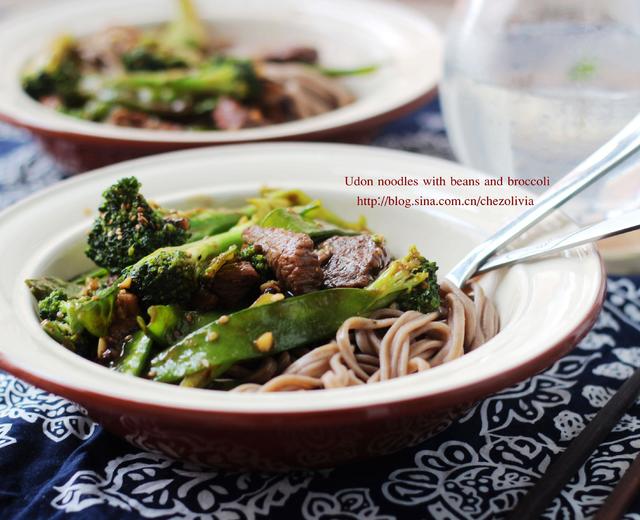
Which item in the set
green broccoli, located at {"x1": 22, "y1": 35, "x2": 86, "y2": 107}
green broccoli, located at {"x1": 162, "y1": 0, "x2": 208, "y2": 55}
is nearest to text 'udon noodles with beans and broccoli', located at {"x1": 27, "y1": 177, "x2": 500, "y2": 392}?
green broccoli, located at {"x1": 22, "y1": 35, "x2": 86, "y2": 107}

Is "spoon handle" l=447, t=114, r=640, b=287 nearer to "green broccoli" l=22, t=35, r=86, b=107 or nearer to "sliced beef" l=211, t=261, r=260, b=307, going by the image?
"sliced beef" l=211, t=261, r=260, b=307

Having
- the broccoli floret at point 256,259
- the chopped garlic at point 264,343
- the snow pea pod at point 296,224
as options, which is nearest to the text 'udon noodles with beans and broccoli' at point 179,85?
the snow pea pod at point 296,224

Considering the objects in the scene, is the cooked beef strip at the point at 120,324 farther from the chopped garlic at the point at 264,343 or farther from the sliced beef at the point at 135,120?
the sliced beef at the point at 135,120

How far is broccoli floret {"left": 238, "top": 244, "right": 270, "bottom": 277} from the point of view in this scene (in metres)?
2.24

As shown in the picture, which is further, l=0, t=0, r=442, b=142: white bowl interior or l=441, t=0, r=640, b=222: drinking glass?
l=0, t=0, r=442, b=142: white bowl interior

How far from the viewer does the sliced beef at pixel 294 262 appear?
2.15m

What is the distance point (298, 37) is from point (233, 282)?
356 cm

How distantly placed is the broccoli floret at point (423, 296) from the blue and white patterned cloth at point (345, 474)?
1.09ft

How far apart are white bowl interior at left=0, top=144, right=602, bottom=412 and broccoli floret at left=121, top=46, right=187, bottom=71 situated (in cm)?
157

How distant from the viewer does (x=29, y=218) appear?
2547 millimetres

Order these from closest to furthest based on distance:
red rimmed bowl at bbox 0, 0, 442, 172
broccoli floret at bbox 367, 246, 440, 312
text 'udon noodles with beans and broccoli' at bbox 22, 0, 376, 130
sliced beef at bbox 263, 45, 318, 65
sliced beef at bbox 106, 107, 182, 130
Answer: broccoli floret at bbox 367, 246, 440, 312, red rimmed bowl at bbox 0, 0, 442, 172, sliced beef at bbox 106, 107, 182, 130, text 'udon noodles with beans and broccoli' at bbox 22, 0, 376, 130, sliced beef at bbox 263, 45, 318, 65

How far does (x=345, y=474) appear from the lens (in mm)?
1939

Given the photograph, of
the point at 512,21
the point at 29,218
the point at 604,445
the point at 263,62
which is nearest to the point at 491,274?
the point at 604,445

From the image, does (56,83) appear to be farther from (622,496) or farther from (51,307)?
(622,496)
